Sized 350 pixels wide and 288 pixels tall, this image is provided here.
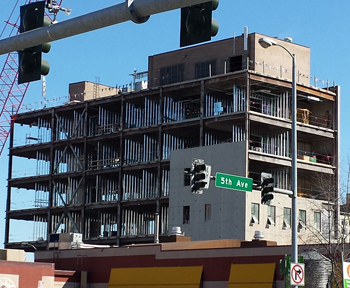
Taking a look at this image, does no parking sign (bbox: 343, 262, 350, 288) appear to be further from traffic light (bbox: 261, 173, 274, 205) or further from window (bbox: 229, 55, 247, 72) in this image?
window (bbox: 229, 55, 247, 72)

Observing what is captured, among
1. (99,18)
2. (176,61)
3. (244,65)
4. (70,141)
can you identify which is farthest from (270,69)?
(99,18)

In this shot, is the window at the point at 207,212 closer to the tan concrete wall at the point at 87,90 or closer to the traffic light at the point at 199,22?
the tan concrete wall at the point at 87,90

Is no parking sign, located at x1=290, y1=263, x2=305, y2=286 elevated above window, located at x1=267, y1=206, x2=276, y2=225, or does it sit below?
below

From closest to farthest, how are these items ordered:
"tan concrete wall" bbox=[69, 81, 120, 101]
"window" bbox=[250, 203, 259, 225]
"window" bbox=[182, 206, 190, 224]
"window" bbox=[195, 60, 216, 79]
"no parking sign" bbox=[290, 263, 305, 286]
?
"no parking sign" bbox=[290, 263, 305, 286] < "window" bbox=[250, 203, 259, 225] < "window" bbox=[182, 206, 190, 224] < "window" bbox=[195, 60, 216, 79] < "tan concrete wall" bbox=[69, 81, 120, 101]

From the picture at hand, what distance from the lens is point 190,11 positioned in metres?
17.5

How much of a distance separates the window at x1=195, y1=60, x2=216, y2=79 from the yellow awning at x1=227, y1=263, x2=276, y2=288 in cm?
4901


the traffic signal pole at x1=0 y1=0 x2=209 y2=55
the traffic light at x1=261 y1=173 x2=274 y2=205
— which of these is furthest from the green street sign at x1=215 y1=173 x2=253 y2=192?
the traffic signal pole at x1=0 y1=0 x2=209 y2=55

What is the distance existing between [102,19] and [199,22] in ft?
7.46

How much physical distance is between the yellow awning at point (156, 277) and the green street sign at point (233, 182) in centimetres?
1785

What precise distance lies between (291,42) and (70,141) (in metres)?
34.7

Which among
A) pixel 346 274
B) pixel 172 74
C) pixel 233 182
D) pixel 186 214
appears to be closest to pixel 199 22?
pixel 346 274

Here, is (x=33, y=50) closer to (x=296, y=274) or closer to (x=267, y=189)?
(x=267, y=189)

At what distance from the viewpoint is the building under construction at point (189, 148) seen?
8962cm

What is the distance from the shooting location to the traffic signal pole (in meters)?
17.2
